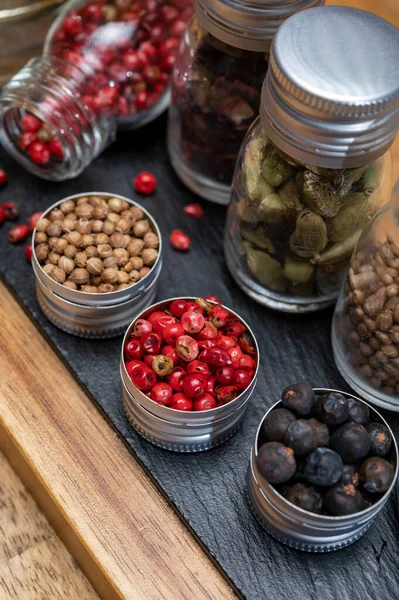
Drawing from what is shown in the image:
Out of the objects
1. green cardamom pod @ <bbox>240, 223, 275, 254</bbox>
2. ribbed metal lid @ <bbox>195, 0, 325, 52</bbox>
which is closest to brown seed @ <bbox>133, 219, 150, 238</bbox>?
green cardamom pod @ <bbox>240, 223, 275, 254</bbox>

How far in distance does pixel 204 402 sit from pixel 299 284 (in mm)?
195

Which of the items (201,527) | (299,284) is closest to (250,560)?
(201,527)

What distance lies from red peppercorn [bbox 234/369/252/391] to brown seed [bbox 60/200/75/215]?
10.4 inches

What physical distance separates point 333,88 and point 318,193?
10cm

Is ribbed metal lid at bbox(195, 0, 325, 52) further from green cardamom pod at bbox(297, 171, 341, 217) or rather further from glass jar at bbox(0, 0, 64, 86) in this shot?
glass jar at bbox(0, 0, 64, 86)

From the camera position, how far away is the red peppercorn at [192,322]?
0.74 metres

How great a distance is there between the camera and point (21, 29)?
42.2 inches

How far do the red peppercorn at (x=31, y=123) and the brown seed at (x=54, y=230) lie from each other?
6.6 inches

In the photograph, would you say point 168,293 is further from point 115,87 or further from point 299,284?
point 115,87

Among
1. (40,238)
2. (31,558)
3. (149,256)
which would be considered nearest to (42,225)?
(40,238)

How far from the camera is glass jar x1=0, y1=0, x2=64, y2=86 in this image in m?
1.06

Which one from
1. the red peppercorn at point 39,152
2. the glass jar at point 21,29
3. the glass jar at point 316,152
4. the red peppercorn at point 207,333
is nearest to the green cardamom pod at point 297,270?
the glass jar at point 316,152

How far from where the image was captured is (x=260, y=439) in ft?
2.26

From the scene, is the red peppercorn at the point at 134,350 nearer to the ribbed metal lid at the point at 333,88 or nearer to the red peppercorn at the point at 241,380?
the red peppercorn at the point at 241,380
